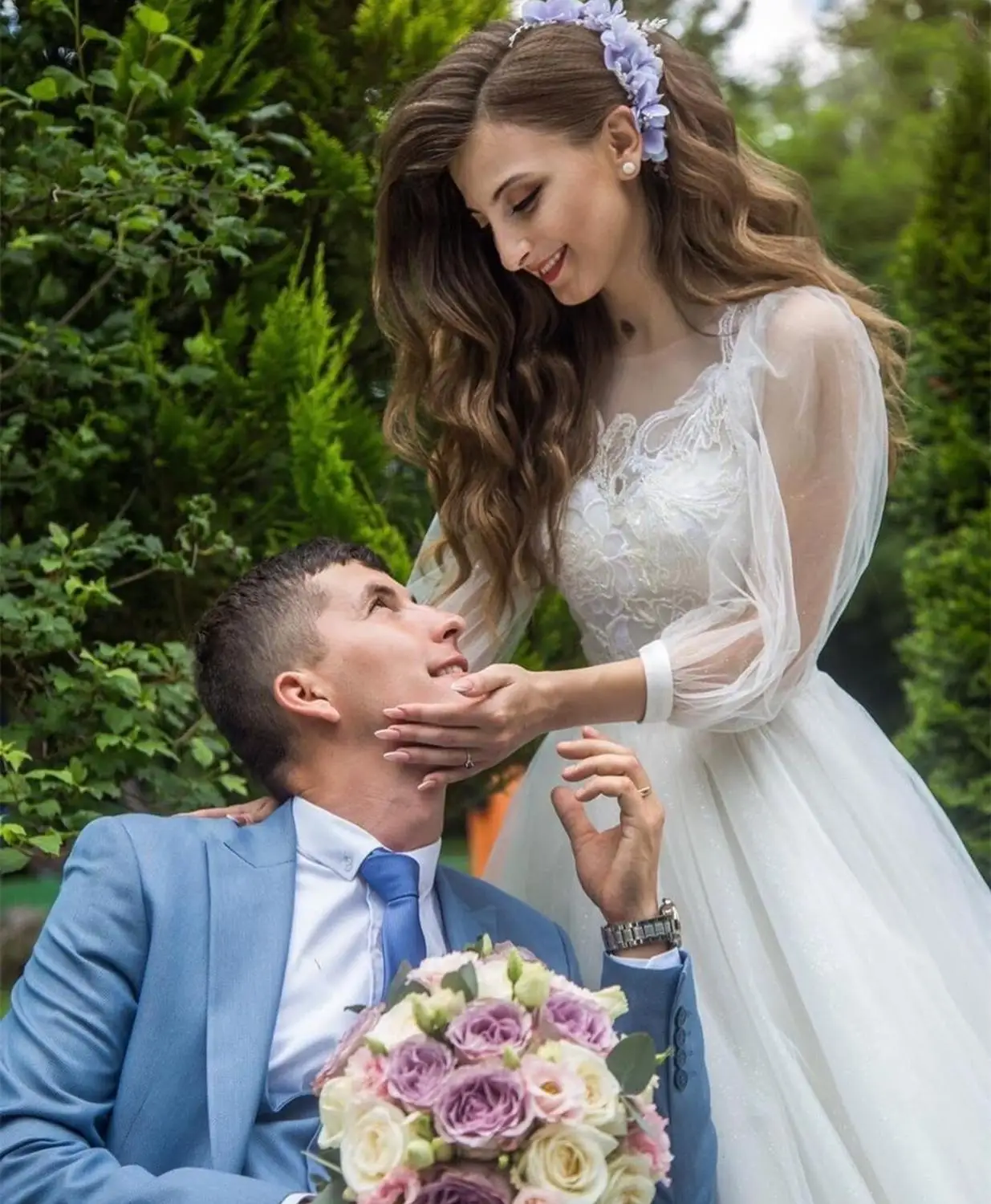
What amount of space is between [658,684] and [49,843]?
1.00 metres

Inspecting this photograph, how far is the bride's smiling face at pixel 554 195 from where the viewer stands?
2438 mm

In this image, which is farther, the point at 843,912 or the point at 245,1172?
the point at 843,912

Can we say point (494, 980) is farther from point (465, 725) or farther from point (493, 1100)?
point (465, 725)

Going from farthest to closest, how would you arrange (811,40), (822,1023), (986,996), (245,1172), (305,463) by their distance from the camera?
(811,40)
(305,463)
(986,996)
(822,1023)
(245,1172)

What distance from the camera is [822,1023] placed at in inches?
84.6

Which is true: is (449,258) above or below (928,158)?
below

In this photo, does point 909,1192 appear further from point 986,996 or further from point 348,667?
point 348,667

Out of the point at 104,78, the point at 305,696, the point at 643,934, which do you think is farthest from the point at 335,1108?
the point at 104,78

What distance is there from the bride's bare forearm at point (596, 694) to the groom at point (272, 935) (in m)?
0.14

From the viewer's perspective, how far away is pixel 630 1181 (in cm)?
152

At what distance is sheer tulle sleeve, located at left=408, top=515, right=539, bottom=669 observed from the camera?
2.68m

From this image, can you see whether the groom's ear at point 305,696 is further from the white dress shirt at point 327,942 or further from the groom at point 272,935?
the white dress shirt at point 327,942

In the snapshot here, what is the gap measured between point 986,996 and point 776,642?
63cm

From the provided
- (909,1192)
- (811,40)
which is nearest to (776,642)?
(909,1192)
